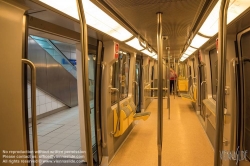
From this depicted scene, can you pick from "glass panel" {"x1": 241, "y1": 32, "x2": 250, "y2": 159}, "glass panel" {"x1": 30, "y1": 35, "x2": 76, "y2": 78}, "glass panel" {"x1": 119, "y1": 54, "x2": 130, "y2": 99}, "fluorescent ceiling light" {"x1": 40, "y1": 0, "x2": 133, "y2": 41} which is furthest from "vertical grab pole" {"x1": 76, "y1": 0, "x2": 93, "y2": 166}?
"glass panel" {"x1": 30, "y1": 35, "x2": 76, "y2": 78}

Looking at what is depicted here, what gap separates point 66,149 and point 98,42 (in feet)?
6.65

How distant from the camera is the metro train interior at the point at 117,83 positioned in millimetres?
845

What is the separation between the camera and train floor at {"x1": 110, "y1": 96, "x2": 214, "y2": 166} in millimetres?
2443

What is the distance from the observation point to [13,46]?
89 cm

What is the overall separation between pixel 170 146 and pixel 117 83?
1.66 metres

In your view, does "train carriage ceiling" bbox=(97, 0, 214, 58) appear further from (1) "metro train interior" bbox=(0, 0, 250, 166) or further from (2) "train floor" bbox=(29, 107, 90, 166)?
(2) "train floor" bbox=(29, 107, 90, 166)

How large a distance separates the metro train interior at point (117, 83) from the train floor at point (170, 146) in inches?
0.7

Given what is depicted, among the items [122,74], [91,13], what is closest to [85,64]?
[91,13]

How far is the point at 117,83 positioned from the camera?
3484 millimetres

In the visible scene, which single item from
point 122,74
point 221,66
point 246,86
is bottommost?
point 246,86

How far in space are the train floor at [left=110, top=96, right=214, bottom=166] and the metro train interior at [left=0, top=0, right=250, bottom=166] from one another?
2 cm

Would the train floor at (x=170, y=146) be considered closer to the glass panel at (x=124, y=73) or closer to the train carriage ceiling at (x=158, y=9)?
the glass panel at (x=124, y=73)

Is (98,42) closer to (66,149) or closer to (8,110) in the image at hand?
(8,110)

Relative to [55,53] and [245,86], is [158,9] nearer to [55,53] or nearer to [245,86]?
[245,86]
